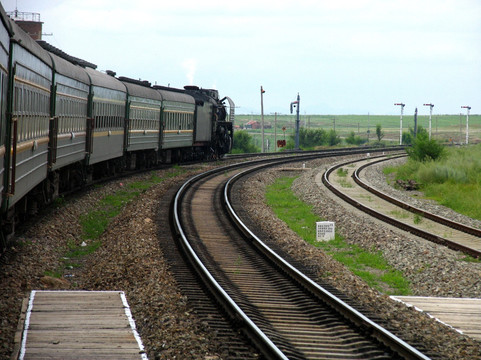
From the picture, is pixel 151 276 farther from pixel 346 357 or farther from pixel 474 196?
pixel 474 196

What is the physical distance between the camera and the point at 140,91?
1309 inches

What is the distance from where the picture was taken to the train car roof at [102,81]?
79.6ft

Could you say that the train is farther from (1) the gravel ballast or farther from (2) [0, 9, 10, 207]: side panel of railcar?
(1) the gravel ballast

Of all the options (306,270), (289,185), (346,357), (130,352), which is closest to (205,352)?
(130,352)

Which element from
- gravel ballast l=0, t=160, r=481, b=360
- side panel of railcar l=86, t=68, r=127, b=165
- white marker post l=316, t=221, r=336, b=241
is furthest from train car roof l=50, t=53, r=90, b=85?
white marker post l=316, t=221, r=336, b=241

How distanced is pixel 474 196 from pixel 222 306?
63.8 ft

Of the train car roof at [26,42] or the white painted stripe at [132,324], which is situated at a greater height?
the train car roof at [26,42]

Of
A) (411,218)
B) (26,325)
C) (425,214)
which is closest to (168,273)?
(26,325)

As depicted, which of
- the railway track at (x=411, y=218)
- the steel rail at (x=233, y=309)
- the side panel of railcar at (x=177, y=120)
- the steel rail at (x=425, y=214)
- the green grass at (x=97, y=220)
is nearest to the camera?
the steel rail at (x=233, y=309)

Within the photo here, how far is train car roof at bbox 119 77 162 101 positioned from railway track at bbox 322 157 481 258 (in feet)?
30.3

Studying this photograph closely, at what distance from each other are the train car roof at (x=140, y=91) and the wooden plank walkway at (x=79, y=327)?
2211 cm

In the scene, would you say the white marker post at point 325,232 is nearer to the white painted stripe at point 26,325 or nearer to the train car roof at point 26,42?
the train car roof at point 26,42

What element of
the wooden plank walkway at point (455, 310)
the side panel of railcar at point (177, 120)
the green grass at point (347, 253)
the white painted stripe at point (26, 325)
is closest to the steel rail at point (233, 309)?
the white painted stripe at point (26, 325)

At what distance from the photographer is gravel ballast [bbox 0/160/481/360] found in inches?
331
